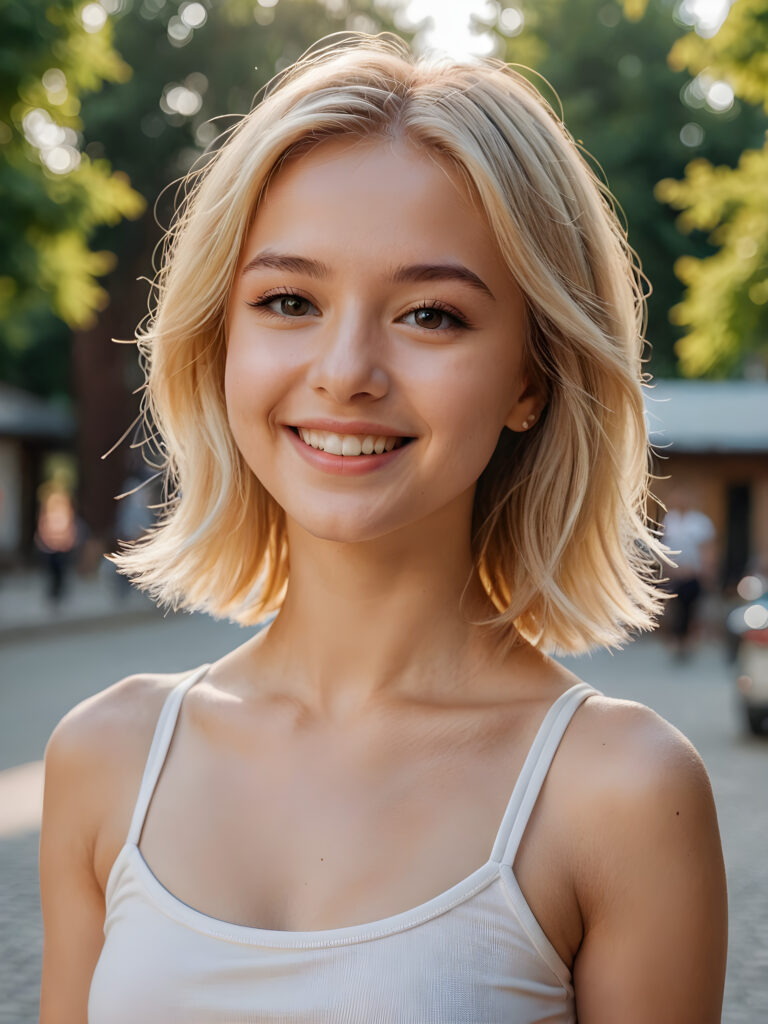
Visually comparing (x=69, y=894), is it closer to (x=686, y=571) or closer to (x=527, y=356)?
(x=527, y=356)

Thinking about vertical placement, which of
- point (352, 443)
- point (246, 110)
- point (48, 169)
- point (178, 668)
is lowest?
point (178, 668)

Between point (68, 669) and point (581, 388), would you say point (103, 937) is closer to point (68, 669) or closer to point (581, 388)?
point (581, 388)

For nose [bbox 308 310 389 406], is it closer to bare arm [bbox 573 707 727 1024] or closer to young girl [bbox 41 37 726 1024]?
young girl [bbox 41 37 726 1024]

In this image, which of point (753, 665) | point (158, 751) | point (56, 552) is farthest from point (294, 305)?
point (56, 552)

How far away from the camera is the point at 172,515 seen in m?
2.47

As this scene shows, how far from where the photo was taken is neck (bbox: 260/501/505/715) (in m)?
2.10

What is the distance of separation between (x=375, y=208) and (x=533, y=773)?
2.49 feet

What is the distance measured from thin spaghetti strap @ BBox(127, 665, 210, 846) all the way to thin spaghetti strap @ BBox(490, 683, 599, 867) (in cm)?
51

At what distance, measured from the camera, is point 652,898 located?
175 cm

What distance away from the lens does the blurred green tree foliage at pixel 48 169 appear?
52.0 feet

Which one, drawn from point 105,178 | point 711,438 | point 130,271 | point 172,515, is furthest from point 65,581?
point 172,515

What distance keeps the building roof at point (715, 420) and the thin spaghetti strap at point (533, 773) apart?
2282 centimetres

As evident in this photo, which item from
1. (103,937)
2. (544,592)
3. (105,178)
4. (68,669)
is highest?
(105,178)

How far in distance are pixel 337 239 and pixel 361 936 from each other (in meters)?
A: 0.88
